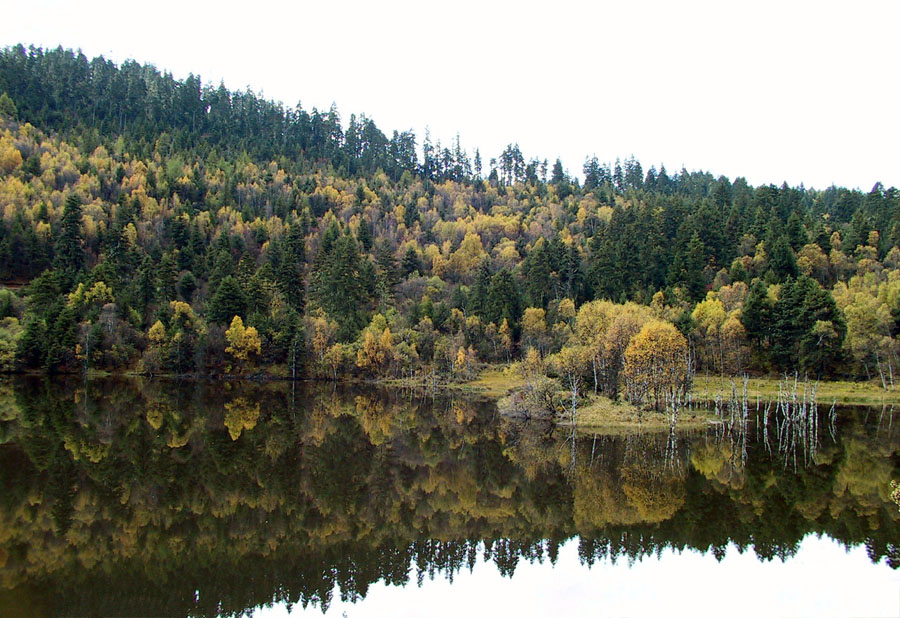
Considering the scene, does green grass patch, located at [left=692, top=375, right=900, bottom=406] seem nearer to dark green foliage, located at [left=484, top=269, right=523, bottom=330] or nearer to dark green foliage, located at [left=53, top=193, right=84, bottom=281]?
dark green foliage, located at [left=484, top=269, right=523, bottom=330]

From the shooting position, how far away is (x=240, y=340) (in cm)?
9538

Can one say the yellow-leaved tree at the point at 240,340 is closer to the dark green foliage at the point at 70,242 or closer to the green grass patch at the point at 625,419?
the dark green foliage at the point at 70,242

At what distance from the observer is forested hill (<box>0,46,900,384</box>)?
3447 inches

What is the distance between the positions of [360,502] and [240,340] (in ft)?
228

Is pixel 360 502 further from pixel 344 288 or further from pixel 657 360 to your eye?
pixel 344 288

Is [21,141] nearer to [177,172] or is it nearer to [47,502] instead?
[177,172]

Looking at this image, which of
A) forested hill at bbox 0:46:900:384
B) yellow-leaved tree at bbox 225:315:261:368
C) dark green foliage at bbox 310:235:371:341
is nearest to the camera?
forested hill at bbox 0:46:900:384

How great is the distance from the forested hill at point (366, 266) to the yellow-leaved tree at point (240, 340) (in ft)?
1.08

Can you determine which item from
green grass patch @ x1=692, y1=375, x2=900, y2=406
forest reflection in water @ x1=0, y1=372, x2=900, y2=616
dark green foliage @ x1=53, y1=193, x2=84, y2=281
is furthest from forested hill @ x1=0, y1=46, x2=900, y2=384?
forest reflection in water @ x1=0, y1=372, x2=900, y2=616

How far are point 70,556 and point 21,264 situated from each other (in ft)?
370

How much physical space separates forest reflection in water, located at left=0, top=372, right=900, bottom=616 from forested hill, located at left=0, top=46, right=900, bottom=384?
2481 centimetres

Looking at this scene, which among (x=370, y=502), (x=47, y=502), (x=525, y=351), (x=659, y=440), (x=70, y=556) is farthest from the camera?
(x=525, y=351)

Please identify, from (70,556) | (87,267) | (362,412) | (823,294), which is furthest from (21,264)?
(823,294)

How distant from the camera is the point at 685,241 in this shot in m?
110
